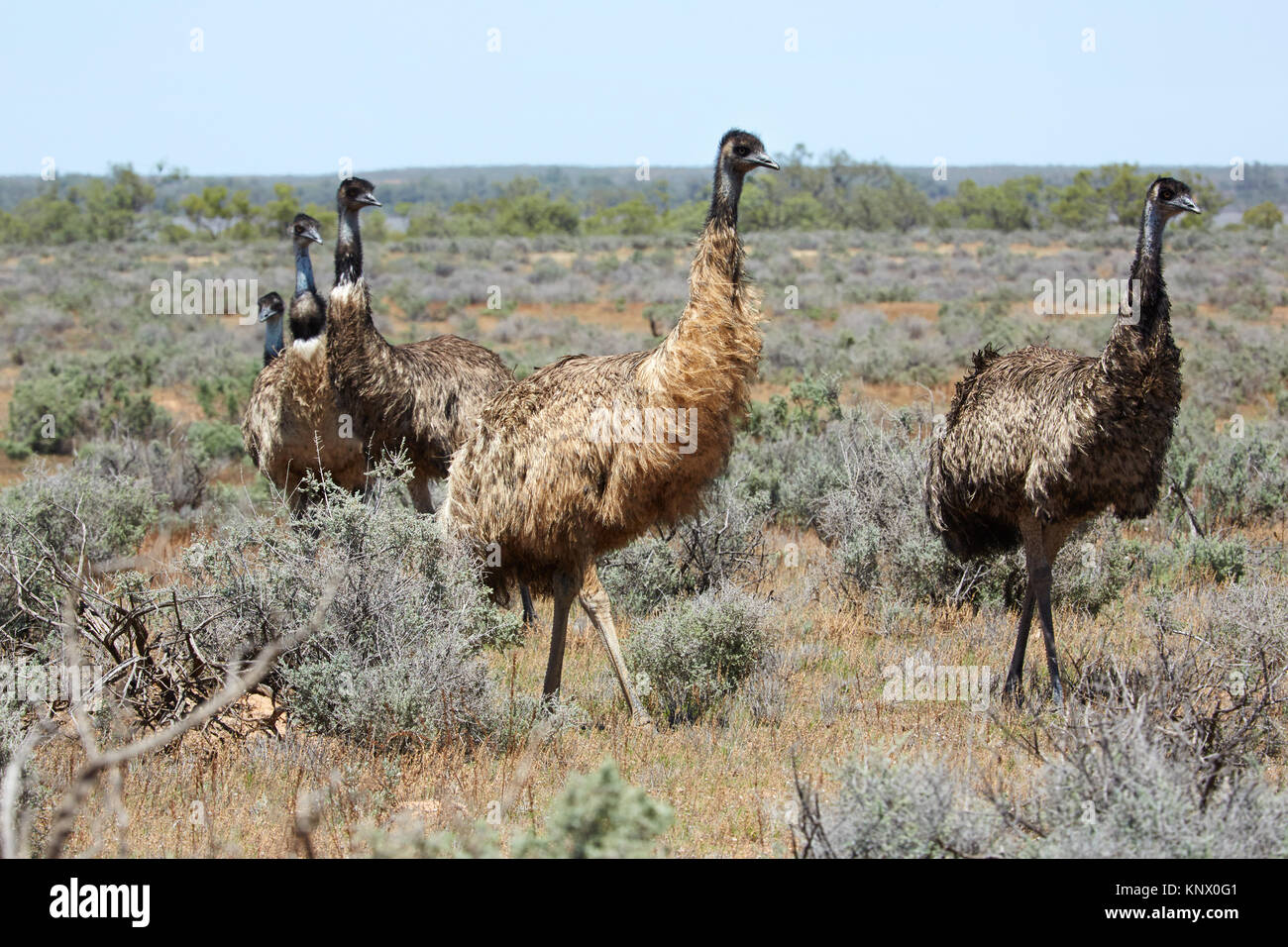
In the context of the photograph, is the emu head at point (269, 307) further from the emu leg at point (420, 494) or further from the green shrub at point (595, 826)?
the green shrub at point (595, 826)

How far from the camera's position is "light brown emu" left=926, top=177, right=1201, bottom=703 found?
17.9 feet

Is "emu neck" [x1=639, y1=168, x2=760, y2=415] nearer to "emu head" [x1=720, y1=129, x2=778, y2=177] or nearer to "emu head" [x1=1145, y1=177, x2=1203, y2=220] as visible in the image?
"emu head" [x1=720, y1=129, x2=778, y2=177]

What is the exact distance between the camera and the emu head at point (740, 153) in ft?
17.9

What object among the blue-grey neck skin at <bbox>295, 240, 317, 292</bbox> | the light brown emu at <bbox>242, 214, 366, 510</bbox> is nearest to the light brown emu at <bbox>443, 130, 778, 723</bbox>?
the light brown emu at <bbox>242, 214, 366, 510</bbox>

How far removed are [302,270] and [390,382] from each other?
65.7 inches

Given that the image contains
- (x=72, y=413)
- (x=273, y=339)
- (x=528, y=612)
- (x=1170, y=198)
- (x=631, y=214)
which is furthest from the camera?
(x=631, y=214)

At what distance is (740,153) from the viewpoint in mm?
5469

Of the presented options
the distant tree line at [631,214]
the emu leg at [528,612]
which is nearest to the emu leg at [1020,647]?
the emu leg at [528,612]

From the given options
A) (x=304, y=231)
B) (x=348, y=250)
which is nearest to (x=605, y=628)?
(x=348, y=250)

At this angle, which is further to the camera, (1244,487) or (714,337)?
(1244,487)

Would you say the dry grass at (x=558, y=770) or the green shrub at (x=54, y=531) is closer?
the dry grass at (x=558, y=770)

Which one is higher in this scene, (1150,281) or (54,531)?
(1150,281)

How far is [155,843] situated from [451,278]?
32928 millimetres
